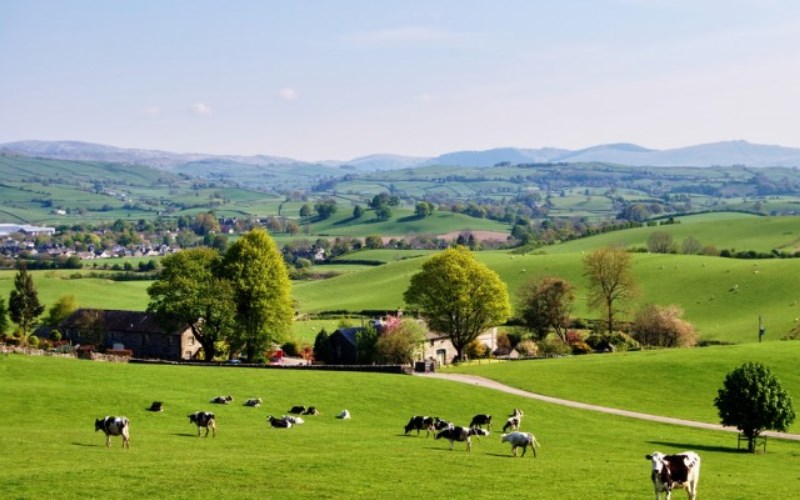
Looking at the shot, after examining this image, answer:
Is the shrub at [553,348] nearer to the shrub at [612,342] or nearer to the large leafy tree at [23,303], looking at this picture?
the shrub at [612,342]

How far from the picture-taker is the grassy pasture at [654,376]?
6581cm

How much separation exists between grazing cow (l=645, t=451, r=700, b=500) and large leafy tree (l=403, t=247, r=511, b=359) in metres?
64.5

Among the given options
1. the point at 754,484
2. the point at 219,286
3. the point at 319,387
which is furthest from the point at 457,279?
the point at 754,484

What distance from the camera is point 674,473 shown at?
30.4 meters

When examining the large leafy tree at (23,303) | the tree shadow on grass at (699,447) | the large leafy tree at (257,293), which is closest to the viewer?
the tree shadow on grass at (699,447)

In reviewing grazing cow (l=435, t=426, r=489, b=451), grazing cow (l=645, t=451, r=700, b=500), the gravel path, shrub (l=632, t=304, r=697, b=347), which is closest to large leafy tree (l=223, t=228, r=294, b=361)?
the gravel path

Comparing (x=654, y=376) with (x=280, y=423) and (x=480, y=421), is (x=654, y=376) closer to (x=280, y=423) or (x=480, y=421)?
(x=480, y=421)

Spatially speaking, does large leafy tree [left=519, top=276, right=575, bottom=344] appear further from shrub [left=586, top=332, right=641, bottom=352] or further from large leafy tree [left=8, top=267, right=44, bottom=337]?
large leafy tree [left=8, top=267, right=44, bottom=337]

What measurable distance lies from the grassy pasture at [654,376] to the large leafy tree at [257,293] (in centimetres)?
2077

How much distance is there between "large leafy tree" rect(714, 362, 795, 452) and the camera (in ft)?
165

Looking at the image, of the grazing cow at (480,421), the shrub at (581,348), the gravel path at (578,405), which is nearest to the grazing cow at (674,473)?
the grazing cow at (480,421)

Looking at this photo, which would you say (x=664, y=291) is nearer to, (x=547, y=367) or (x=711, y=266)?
(x=711, y=266)

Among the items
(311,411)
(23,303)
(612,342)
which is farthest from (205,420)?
(23,303)

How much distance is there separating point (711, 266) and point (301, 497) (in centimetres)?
12712
